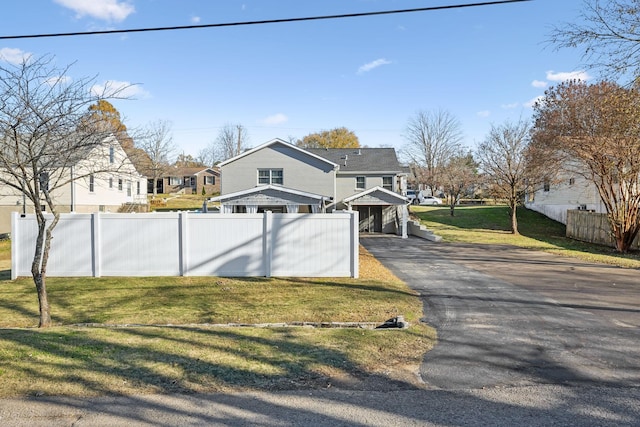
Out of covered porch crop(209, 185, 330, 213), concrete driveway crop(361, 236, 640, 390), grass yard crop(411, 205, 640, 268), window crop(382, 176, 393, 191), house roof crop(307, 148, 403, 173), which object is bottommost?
concrete driveway crop(361, 236, 640, 390)

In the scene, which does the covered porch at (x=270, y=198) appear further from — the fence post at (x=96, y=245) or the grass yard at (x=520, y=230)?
Answer: the fence post at (x=96, y=245)

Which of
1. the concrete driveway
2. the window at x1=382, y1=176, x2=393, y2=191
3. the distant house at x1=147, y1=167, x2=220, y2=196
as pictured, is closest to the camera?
the concrete driveway

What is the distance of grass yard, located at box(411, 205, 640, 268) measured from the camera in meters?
19.9

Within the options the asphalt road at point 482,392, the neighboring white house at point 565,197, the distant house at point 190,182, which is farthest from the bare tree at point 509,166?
the distant house at point 190,182

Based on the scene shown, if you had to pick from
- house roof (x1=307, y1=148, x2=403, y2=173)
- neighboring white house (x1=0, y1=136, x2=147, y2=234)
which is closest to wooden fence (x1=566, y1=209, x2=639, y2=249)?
house roof (x1=307, y1=148, x2=403, y2=173)

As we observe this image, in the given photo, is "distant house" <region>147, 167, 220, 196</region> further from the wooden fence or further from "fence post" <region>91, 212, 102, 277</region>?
"fence post" <region>91, 212, 102, 277</region>

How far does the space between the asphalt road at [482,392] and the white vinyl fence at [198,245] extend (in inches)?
139

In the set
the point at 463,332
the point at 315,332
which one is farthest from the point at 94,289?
the point at 463,332

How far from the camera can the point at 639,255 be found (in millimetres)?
19984

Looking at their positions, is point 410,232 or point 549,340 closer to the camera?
point 549,340

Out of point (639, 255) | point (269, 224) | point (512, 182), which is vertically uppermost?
point (512, 182)

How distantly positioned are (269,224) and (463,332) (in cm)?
651

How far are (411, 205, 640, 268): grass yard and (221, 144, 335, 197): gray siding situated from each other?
8657 mm

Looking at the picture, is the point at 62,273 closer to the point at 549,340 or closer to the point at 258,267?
the point at 258,267
